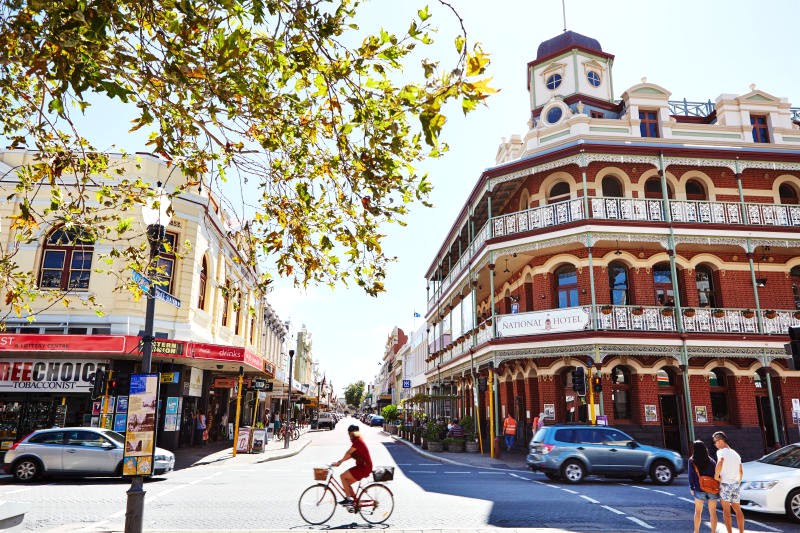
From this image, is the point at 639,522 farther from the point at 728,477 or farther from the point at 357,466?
the point at 357,466

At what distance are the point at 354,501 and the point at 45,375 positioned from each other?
16.4 m

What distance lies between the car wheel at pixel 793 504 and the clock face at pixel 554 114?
18222mm

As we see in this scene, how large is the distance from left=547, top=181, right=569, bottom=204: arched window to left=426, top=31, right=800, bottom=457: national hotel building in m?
0.06

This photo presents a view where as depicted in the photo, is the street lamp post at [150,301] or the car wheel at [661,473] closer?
the street lamp post at [150,301]

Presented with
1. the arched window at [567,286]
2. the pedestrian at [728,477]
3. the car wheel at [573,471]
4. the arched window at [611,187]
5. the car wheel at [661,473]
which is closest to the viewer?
the pedestrian at [728,477]

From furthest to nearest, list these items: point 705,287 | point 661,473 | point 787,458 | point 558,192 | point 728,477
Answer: point 558,192 → point 705,287 → point 661,473 → point 787,458 → point 728,477

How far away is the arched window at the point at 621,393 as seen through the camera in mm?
21203

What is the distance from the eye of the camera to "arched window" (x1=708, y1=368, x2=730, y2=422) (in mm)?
21359

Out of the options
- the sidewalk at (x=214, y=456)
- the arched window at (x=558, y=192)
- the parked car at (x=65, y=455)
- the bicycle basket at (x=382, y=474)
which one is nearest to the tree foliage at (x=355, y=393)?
the sidewalk at (x=214, y=456)

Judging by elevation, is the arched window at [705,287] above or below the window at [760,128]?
below

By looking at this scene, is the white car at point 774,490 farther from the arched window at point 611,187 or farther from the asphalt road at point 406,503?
the arched window at point 611,187

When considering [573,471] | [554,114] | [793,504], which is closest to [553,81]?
[554,114]

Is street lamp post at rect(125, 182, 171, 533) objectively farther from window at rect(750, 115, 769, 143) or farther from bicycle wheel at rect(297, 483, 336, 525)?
window at rect(750, 115, 769, 143)

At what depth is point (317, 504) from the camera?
9.55 metres
